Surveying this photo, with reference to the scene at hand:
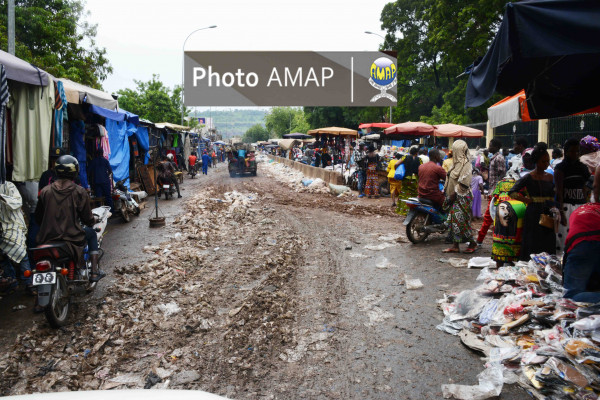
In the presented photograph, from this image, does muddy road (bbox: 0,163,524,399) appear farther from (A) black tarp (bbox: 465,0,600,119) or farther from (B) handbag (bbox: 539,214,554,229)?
(A) black tarp (bbox: 465,0,600,119)

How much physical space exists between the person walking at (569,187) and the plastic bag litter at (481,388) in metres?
2.88

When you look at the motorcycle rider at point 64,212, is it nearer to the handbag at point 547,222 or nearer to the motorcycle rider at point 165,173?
the handbag at point 547,222

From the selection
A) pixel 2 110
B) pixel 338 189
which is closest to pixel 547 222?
pixel 2 110

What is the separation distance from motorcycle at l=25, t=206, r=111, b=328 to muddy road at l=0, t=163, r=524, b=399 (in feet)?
0.73

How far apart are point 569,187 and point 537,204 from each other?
0.54 metres

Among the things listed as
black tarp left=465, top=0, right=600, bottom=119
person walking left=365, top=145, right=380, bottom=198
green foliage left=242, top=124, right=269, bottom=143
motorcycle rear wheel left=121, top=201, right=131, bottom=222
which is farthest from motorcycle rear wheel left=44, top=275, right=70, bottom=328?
green foliage left=242, top=124, right=269, bottom=143

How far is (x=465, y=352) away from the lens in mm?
4312

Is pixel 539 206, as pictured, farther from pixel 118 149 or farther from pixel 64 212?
pixel 118 149

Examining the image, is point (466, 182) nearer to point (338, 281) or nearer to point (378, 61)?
point (338, 281)

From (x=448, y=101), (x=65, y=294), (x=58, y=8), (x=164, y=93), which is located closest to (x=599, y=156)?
(x=65, y=294)

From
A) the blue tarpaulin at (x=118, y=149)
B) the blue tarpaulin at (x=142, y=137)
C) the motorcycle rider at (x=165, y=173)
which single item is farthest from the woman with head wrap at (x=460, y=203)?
the blue tarpaulin at (x=142, y=137)

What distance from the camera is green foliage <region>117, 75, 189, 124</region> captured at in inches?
1406

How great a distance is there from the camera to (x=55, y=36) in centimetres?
1998

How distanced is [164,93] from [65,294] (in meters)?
34.3
